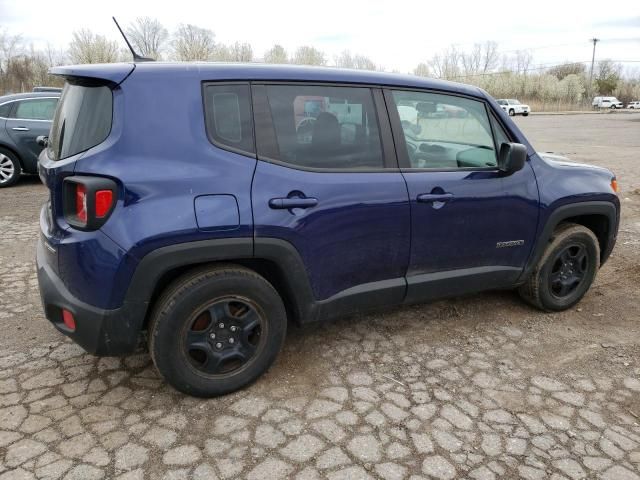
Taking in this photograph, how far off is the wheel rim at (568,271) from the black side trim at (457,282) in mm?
444

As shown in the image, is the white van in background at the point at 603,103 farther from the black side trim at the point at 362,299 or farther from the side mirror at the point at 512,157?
the black side trim at the point at 362,299

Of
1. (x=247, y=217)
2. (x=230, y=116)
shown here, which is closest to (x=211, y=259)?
→ (x=247, y=217)

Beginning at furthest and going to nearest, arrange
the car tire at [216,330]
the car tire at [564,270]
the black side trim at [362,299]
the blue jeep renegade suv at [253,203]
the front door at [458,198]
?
the car tire at [564,270] → the front door at [458,198] → the black side trim at [362,299] → the car tire at [216,330] → the blue jeep renegade suv at [253,203]

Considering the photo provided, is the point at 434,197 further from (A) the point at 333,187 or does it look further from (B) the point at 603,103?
(B) the point at 603,103

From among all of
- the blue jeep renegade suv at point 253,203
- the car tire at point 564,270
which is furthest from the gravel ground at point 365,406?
the blue jeep renegade suv at point 253,203

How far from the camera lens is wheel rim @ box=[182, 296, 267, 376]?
106 inches

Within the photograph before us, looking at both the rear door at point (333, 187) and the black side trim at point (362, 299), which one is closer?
the rear door at point (333, 187)

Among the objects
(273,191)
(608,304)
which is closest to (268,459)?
(273,191)

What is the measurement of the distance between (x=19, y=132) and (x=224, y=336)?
7847 mm

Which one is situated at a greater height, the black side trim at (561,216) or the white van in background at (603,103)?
the white van in background at (603,103)

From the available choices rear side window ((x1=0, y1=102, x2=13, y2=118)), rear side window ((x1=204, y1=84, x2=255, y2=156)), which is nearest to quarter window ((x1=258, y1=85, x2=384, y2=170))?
rear side window ((x1=204, y1=84, x2=255, y2=156))

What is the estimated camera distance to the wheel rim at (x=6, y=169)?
28.6ft

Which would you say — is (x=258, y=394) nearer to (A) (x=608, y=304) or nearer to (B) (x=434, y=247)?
(B) (x=434, y=247)

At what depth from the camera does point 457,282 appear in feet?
11.3
